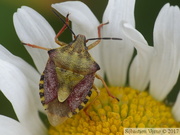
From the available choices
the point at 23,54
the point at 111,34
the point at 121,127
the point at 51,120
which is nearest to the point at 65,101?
the point at 51,120

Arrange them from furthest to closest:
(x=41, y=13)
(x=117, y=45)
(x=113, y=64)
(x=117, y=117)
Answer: (x=41, y=13), (x=113, y=64), (x=117, y=45), (x=117, y=117)

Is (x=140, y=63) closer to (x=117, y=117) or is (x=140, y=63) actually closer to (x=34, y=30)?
(x=117, y=117)

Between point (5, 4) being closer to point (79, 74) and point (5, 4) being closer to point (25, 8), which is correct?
point (25, 8)

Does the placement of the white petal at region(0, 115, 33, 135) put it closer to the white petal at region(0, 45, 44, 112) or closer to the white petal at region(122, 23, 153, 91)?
the white petal at region(0, 45, 44, 112)

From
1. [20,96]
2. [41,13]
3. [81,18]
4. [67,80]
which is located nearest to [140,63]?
[81,18]

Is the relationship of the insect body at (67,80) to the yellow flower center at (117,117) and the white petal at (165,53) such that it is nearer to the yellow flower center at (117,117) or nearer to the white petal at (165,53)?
the yellow flower center at (117,117)

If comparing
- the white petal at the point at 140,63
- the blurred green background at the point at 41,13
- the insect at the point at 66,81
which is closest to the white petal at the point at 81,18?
the insect at the point at 66,81

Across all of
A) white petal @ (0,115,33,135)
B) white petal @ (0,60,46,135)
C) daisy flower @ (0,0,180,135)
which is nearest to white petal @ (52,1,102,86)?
daisy flower @ (0,0,180,135)
